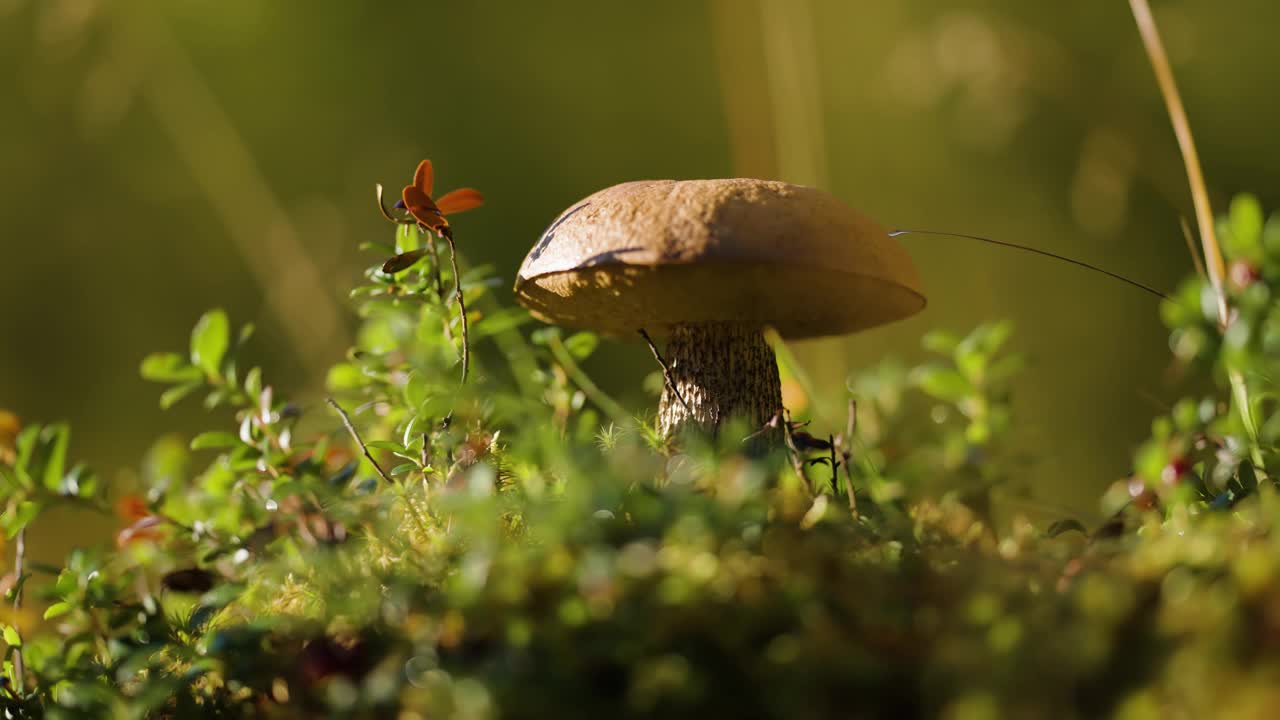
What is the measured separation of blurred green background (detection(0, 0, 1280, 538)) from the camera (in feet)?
6.21

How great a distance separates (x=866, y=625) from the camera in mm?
458

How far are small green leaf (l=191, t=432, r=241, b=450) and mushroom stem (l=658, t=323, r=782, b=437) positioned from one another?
50 cm

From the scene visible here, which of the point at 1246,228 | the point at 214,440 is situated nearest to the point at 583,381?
the point at 214,440

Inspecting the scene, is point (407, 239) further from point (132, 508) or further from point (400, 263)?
point (132, 508)

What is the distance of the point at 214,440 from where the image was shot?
833 mm

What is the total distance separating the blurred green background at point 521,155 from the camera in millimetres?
1893

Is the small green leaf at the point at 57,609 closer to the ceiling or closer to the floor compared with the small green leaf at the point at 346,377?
closer to the floor

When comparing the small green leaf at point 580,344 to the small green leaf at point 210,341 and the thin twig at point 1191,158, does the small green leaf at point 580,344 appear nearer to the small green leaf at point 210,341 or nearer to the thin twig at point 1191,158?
the small green leaf at point 210,341

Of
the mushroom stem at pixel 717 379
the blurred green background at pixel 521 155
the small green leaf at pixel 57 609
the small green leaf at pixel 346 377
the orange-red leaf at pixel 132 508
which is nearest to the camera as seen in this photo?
the small green leaf at pixel 57 609

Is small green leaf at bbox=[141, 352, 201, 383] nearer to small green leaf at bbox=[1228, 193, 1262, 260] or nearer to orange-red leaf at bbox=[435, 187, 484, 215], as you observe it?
orange-red leaf at bbox=[435, 187, 484, 215]

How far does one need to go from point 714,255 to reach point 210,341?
0.55 m

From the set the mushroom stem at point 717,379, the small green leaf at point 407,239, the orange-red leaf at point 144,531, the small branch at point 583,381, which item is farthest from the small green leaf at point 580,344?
the orange-red leaf at point 144,531

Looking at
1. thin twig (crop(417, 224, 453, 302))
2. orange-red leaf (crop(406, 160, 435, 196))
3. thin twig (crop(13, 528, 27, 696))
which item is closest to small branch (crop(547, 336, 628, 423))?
thin twig (crop(417, 224, 453, 302))

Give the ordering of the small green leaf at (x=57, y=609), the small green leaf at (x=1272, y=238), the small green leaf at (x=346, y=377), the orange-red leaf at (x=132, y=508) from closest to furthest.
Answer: the small green leaf at (x=1272, y=238), the small green leaf at (x=57, y=609), the orange-red leaf at (x=132, y=508), the small green leaf at (x=346, y=377)
